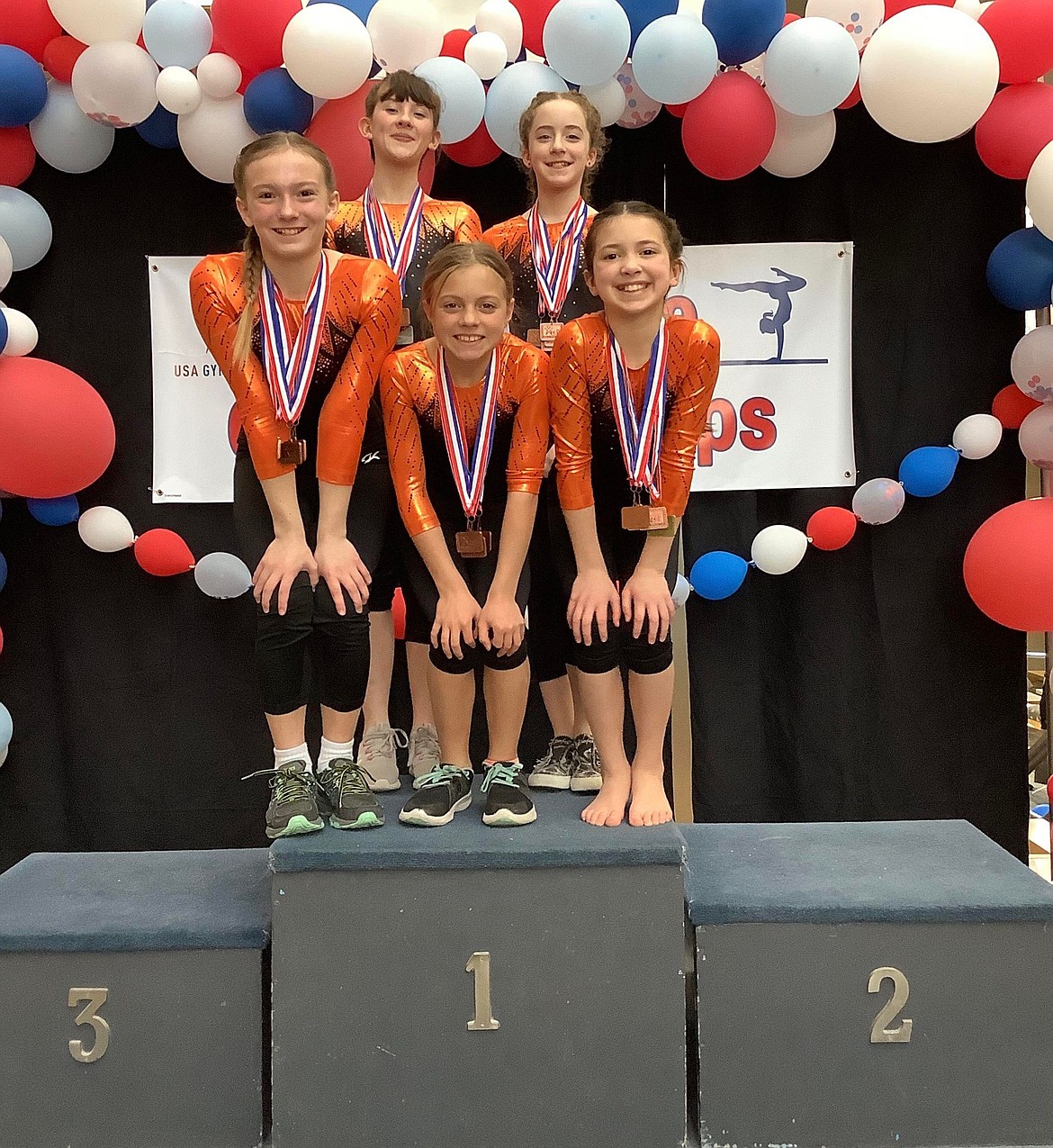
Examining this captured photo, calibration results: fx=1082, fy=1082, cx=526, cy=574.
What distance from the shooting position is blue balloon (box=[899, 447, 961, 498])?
10.4 feet

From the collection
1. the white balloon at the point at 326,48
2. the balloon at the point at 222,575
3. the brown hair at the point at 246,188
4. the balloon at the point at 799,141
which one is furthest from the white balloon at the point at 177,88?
the balloon at the point at 799,141

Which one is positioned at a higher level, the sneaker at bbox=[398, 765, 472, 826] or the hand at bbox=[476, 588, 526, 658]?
the hand at bbox=[476, 588, 526, 658]

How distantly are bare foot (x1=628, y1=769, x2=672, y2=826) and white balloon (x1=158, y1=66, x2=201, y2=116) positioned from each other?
2.06 metres

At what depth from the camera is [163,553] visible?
312cm

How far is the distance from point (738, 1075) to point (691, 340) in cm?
144

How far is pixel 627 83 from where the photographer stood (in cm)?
295

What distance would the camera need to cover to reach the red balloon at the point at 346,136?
288 cm

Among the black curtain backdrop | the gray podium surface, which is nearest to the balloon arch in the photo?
the black curtain backdrop

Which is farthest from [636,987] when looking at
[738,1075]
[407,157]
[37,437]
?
[37,437]

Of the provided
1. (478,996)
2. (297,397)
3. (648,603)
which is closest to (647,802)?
(648,603)

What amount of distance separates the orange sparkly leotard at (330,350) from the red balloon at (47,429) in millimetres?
872

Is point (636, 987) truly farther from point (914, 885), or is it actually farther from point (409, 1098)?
point (914, 885)

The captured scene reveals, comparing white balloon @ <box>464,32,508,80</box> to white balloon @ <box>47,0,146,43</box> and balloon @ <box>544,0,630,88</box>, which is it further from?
white balloon @ <box>47,0,146,43</box>

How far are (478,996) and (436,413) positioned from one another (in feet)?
3.78
